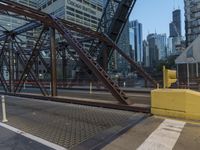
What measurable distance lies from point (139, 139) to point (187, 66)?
2196cm

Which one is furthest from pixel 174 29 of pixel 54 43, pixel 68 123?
pixel 68 123

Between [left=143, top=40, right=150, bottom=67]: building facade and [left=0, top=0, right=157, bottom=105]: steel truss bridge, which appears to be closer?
[left=0, top=0, right=157, bottom=105]: steel truss bridge

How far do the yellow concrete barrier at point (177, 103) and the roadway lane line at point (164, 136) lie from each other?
0.52m

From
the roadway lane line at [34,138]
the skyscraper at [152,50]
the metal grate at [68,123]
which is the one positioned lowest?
the roadway lane line at [34,138]

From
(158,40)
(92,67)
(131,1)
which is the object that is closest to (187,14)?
(158,40)

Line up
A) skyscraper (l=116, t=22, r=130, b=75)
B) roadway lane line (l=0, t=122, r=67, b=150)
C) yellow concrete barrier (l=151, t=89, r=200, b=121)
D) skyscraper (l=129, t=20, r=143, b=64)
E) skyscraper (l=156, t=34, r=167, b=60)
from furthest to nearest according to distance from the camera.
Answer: skyscraper (l=156, t=34, r=167, b=60) → skyscraper (l=129, t=20, r=143, b=64) → skyscraper (l=116, t=22, r=130, b=75) → yellow concrete barrier (l=151, t=89, r=200, b=121) → roadway lane line (l=0, t=122, r=67, b=150)

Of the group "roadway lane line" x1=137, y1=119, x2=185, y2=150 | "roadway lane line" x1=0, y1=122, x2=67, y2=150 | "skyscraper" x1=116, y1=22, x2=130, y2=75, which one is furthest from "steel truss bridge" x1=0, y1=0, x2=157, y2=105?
"skyscraper" x1=116, y1=22, x2=130, y2=75

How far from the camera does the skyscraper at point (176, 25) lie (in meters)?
167

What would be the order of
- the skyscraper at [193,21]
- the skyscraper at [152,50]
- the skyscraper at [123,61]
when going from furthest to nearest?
the skyscraper at [152,50]
the skyscraper at [193,21]
the skyscraper at [123,61]

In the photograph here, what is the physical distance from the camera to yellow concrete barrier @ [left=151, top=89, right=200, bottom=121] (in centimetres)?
769

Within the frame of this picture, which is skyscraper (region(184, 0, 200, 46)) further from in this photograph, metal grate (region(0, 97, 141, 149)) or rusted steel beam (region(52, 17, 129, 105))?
metal grate (region(0, 97, 141, 149))

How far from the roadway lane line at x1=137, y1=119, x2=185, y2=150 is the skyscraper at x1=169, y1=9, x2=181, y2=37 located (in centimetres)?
16419

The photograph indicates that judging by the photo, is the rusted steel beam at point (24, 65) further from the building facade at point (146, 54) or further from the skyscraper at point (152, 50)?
the skyscraper at point (152, 50)

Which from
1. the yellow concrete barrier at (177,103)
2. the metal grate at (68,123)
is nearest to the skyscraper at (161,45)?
the metal grate at (68,123)
